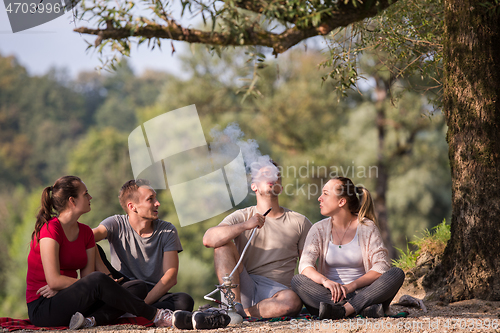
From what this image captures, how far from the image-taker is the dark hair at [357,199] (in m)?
3.96

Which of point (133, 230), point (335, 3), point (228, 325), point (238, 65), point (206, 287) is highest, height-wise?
point (238, 65)

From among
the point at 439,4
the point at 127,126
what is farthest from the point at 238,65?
the point at 127,126

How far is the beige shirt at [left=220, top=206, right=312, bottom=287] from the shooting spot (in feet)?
13.8

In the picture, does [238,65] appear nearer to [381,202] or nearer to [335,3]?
[381,202]

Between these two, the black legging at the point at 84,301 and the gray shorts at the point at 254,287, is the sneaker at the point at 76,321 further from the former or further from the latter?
the gray shorts at the point at 254,287

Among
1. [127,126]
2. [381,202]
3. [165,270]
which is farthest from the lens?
[127,126]

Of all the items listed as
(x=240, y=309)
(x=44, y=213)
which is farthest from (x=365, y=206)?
(x=44, y=213)

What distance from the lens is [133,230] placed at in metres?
4.07

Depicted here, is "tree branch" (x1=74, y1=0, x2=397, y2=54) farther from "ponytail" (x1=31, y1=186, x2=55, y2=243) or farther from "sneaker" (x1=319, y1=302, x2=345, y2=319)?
"sneaker" (x1=319, y1=302, x2=345, y2=319)

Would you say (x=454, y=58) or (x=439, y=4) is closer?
(x=454, y=58)

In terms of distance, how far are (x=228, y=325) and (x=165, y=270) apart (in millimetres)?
741

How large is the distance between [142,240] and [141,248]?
0.07 meters

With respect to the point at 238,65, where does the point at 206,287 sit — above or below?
below

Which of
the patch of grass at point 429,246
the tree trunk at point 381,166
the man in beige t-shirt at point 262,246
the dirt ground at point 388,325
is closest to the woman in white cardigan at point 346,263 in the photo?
the dirt ground at point 388,325
